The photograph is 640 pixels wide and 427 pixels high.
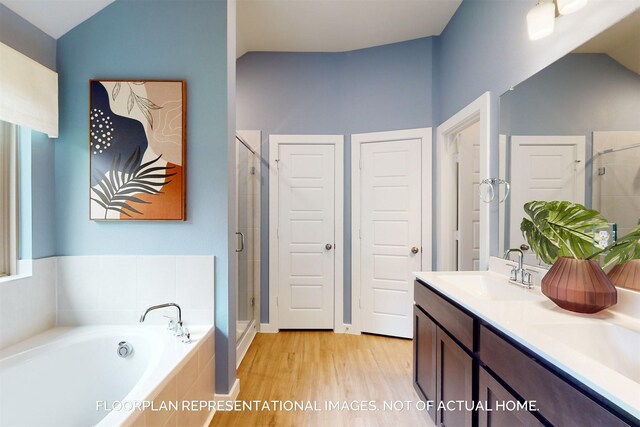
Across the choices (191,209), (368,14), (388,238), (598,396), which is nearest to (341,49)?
(368,14)

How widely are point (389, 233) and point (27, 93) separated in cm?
275

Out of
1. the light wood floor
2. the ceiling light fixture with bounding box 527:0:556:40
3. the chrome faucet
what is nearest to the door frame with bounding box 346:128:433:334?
the light wood floor

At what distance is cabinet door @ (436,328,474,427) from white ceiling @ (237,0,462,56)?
96.7 inches

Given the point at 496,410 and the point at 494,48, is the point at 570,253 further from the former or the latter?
the point at 494,48

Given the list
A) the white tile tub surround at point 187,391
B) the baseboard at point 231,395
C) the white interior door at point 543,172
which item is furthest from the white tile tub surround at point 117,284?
the white interior door at point 543,172

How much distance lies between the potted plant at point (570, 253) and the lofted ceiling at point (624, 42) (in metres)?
0.57

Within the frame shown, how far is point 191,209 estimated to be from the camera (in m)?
1.76

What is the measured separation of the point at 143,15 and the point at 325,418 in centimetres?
276

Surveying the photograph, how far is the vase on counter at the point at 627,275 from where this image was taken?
1031 mm

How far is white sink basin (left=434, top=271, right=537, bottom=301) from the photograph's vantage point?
1.42 m

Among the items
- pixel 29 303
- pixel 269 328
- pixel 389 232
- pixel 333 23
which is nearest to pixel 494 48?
pixel 333 23

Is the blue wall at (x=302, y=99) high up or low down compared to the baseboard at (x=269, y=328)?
up

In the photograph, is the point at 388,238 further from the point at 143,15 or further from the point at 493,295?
the point at 143,15

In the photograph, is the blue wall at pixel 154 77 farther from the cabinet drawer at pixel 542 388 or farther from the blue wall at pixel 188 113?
the cabinet drawer at pixel 542 388
